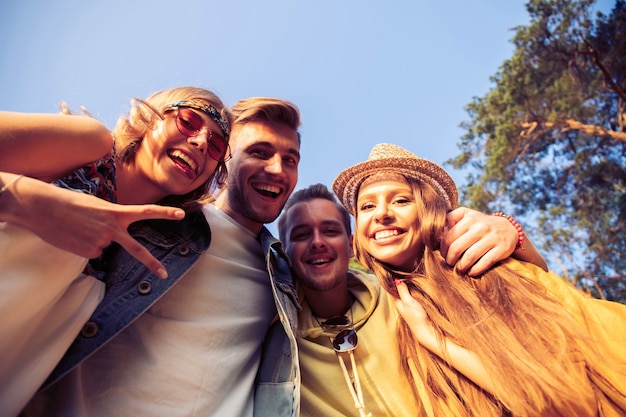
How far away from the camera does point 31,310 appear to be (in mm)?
1251

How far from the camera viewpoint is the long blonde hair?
5.52 ft

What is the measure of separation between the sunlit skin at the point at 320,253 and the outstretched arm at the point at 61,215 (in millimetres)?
1805

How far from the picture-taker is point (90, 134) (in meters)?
1.50

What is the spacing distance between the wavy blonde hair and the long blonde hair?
1.64 metres

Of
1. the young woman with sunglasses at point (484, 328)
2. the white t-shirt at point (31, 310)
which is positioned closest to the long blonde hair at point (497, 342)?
the young woman with sunglasses at point (484, 328)

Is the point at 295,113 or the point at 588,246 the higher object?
the point at 588,246

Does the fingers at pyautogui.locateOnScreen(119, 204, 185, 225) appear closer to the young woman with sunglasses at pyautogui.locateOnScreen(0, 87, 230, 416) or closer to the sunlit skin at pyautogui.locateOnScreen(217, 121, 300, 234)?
the young woman with sunglasses at pyautogui.locateOnScreen(0, 87, 230, 416)

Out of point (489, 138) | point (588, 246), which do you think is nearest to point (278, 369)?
point (489, 138)

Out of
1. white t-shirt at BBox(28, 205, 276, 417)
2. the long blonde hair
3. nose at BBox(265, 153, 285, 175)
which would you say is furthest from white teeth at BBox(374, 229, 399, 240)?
nose at BBox(265, 153, 285, 175)

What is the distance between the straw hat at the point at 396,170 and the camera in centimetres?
272

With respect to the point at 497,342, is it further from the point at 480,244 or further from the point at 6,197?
the point at 6,197

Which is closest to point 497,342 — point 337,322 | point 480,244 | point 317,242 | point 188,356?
point 480,244

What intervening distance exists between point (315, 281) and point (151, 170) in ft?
4.73

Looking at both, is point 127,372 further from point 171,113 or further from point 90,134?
point 171,113
